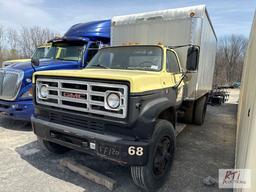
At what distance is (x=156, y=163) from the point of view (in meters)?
3.02

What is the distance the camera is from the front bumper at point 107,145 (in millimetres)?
2588

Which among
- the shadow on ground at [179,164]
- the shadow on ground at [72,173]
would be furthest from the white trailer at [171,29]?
the shadow on ground at [72,173]

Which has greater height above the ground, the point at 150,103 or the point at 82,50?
the point at 82,50

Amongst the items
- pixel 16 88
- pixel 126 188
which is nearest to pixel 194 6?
pixel 126 188

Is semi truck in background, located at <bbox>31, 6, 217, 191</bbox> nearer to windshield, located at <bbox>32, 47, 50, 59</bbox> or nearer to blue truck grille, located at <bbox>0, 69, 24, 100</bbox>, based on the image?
blue truck grille, located at <bbox>0, 69, 24, 100</bbox>

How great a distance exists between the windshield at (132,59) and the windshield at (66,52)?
7.66ft

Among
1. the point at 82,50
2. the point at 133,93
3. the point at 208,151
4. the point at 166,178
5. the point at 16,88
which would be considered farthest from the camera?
the point at 82,50

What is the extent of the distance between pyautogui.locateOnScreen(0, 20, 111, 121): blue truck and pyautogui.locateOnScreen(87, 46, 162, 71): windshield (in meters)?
1.98

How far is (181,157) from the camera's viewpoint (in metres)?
4.22

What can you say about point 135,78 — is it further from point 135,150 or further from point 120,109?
point 135,150

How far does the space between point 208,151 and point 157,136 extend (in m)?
2.34

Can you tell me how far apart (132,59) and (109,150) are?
186 cm

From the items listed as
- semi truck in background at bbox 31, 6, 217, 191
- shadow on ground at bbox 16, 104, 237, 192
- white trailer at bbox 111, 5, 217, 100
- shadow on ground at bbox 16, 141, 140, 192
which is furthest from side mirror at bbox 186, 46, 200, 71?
shadow on ground at bbox 16, 141, 140, 192

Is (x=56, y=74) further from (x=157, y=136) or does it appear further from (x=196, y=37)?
(x=196, y=37)
